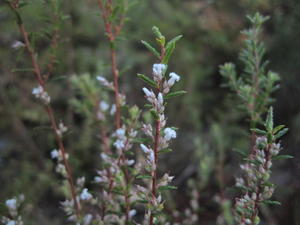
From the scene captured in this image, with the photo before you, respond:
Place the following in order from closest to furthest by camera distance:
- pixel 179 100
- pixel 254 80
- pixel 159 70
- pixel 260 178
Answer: pixel 159 70 → pixel 260 178 → pixel 254 80 → pixel 179 100

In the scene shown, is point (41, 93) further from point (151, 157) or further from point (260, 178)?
point (260, 178)

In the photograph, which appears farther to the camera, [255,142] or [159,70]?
[255,142]

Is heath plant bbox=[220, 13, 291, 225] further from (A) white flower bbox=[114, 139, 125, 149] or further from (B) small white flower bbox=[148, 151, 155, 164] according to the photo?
(A) white flower bbox=[114, 139, 125, 149]

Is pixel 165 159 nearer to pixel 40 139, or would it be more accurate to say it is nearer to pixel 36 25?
pixel 40 139

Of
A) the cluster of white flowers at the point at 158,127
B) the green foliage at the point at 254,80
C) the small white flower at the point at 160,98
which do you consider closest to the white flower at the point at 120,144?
the cluster of white flowers at the point at 158,127

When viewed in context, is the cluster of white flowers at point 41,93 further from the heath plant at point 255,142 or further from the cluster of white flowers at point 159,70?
the heath plant at point 255,142

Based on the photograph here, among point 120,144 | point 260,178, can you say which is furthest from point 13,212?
point 260,178

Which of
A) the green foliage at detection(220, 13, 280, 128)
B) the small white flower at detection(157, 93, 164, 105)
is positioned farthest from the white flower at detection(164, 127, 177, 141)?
the green foliage at detection(220, 13, 280, 128)

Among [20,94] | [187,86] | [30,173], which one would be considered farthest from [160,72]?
[20,94]
